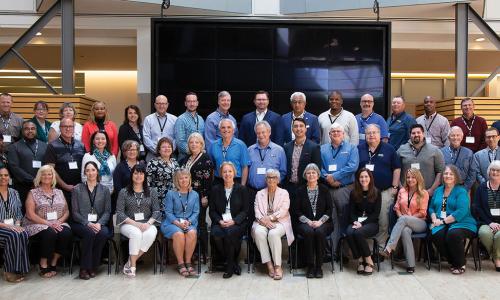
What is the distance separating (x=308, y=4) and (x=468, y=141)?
14.3 feet

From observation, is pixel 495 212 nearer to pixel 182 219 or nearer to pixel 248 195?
pixel 248 195

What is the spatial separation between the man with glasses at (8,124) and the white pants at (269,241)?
10.3ft

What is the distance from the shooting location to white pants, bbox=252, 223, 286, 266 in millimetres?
5539

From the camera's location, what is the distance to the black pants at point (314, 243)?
5555 mm

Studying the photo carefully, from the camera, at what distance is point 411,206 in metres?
5.84

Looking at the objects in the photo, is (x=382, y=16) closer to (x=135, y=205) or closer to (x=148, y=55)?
(x=148, y=55)

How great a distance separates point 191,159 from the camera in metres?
5.96

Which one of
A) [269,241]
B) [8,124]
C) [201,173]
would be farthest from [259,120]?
[8,124]

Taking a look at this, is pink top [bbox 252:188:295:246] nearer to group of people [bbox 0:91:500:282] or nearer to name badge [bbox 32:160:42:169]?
group of people [bbox 0:91:500:282]

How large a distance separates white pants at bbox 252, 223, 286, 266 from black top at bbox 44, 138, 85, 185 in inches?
82.0

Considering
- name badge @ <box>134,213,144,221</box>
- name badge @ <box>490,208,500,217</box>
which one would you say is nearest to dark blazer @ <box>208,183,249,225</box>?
name badge @ <box>134,213,144,221</box>

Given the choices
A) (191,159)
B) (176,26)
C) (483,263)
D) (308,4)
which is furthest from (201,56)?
(483,263)

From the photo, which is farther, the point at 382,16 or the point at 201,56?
the point at 382,16

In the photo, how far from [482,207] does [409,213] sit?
0.77 m
